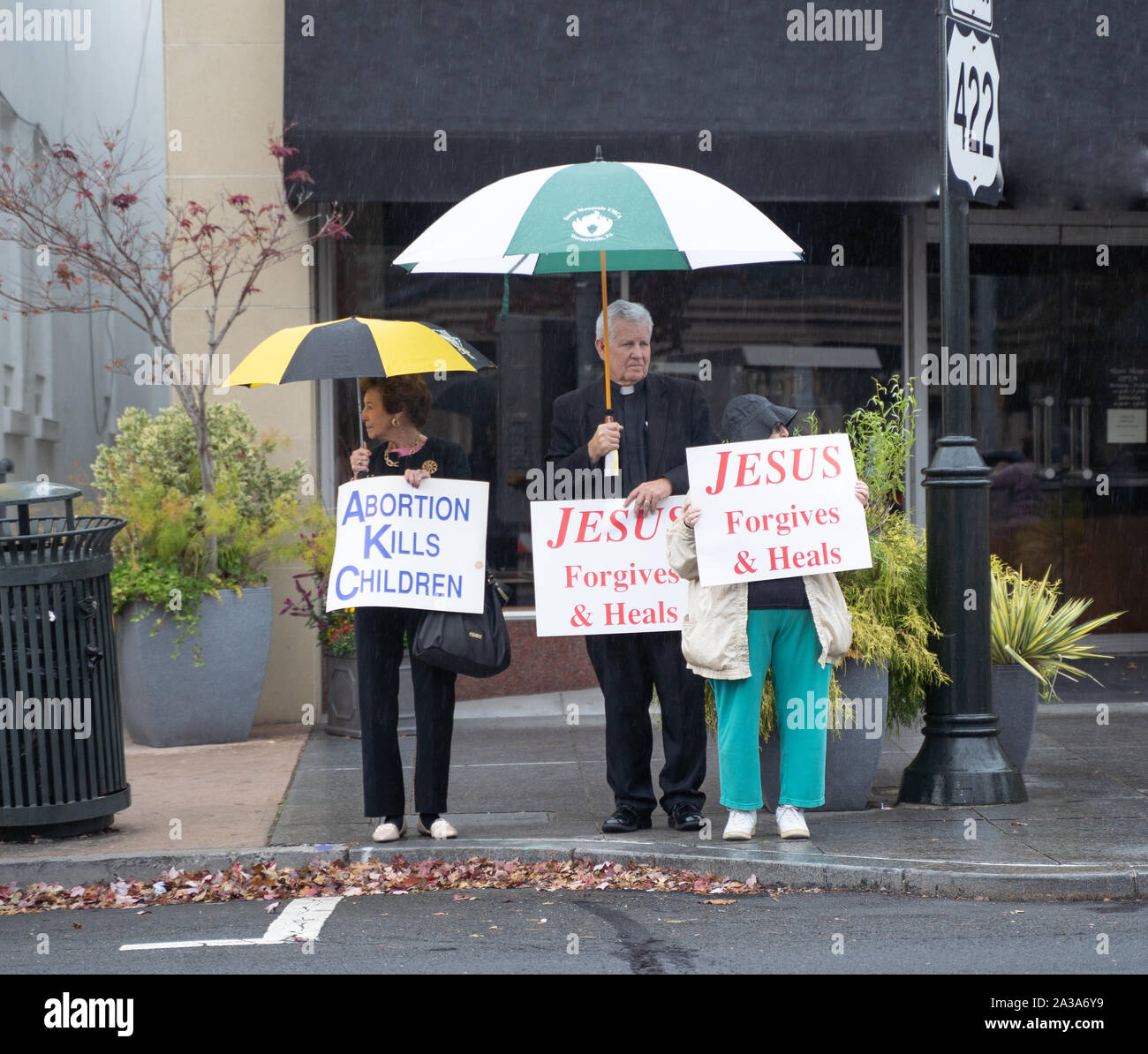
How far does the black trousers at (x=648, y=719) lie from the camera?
21.8 ft

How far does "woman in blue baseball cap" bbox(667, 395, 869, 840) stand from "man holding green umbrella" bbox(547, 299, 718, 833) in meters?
0.22

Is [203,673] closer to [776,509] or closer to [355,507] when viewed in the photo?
[355,507]

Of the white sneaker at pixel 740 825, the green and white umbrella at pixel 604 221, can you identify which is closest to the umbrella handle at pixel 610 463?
the green and white umbrella at pixel 604 221

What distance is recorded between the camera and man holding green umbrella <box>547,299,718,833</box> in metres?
6.62

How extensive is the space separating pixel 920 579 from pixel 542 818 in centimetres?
211

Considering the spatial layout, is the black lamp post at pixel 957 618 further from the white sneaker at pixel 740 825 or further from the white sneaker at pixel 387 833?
the white sneaker at pixel 387 833

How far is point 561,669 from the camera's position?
1080 cm

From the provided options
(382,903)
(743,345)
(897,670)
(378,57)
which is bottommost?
(382,903)

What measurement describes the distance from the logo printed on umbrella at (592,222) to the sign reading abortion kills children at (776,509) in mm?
969

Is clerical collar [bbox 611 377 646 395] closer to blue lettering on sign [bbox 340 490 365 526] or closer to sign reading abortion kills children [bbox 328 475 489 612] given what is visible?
sign reading abortion kills children [bbox 328 475 489 612]

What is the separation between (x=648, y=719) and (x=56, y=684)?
8.40 feet

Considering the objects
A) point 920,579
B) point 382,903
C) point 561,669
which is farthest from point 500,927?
point 561,669

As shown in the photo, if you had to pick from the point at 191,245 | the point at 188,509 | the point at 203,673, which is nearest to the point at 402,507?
the point at 188,509
